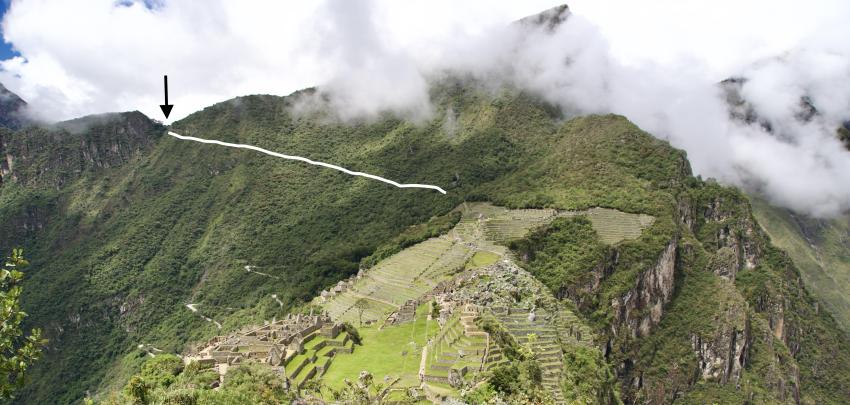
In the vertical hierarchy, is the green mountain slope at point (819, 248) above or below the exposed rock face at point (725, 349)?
above

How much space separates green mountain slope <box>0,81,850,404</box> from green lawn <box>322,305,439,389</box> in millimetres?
8896

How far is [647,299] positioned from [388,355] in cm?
4163

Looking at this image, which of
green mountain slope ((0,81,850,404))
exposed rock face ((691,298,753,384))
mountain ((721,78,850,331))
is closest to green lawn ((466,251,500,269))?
green mountain slope ((0,81,850,404))

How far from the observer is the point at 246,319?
80.8 metres

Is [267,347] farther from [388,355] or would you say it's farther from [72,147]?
[72,147]

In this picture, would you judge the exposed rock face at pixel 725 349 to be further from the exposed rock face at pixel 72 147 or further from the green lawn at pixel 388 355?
the exposed rock face at pixel 72 147

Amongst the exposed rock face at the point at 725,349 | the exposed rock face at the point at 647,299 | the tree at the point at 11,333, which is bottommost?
the exposed rock face at the point at 725,349

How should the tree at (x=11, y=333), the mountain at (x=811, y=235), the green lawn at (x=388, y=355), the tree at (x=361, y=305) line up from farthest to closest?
the mountain at (x=811, y=235) < the tree at (x=361, y=305) < the green lawn at (x=388, y=355) < the tree at (x=11, y=333)

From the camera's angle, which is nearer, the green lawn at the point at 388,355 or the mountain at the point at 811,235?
the green lawn at the point at 388,355

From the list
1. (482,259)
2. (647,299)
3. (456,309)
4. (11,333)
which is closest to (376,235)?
(482,259)

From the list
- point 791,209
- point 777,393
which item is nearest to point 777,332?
point 777,393

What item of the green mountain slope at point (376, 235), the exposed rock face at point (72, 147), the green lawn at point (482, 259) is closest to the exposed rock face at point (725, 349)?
the green mountain slope at point (376, 235)

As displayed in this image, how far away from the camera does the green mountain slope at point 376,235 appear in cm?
6694

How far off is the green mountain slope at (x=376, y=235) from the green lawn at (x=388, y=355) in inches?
350
